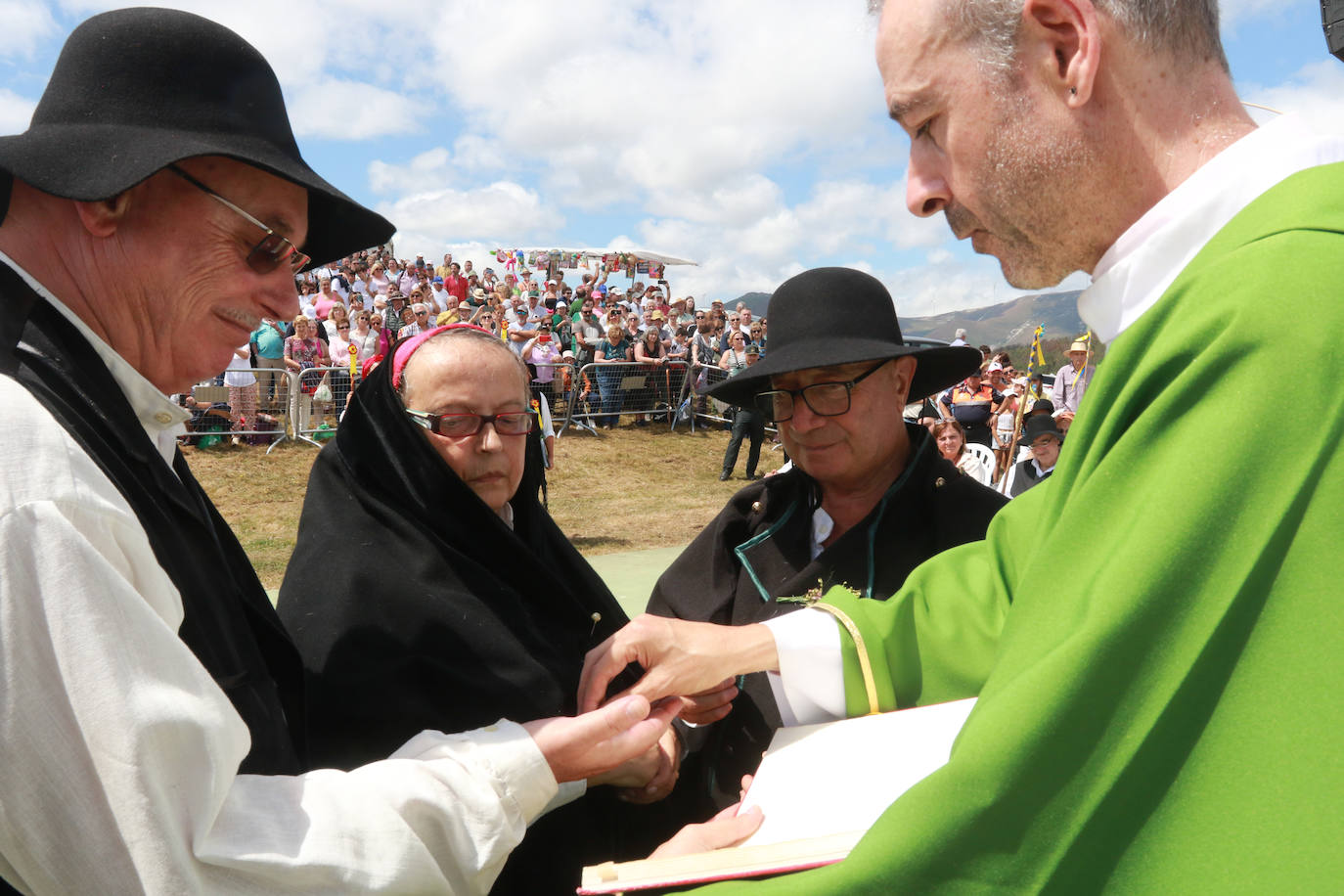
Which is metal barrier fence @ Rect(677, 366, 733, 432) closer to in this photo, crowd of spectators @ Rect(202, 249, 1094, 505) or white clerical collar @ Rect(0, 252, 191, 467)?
crowd of spectators @ Rect(202, 249, 1094, 505)

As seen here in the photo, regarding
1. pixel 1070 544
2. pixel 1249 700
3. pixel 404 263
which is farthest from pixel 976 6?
pixel 404 263

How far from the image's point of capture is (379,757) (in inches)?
84.4

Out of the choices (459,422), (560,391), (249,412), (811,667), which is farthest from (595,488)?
(811,667)

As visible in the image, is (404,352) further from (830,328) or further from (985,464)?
(985,464)

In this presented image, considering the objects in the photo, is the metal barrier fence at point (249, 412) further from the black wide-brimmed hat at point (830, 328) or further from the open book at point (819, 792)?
the open book at point (819, 792)

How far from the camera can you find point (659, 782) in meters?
2.53

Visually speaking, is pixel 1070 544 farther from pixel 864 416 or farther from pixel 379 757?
pixel 864 416

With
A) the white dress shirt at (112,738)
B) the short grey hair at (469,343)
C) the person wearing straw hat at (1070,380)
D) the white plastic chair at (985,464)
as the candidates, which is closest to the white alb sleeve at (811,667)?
the white dress shirt at (112,738)

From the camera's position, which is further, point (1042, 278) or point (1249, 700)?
point (1042, 278)

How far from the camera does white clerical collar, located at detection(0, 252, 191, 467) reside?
148 cm

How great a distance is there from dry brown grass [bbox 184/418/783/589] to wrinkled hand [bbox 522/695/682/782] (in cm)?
742

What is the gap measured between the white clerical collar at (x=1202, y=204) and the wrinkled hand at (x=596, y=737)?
1.21 m

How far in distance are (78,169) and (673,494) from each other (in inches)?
534

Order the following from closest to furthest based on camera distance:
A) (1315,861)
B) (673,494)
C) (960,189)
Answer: (1315,861), (960,189), (673,494)
